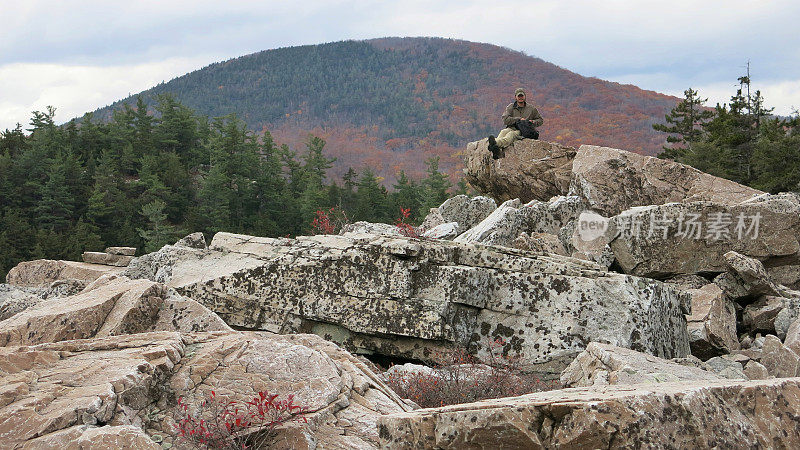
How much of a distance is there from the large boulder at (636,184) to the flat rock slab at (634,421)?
1144 centimetres

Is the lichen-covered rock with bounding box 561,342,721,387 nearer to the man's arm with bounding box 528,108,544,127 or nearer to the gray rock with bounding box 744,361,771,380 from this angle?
the gray rock with bounding box 744,361,771,380

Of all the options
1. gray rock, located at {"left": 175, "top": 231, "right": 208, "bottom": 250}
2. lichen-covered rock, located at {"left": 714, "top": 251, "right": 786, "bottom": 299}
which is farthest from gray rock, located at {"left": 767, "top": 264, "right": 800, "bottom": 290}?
gray rock, located at {"left": 175, "top": 231, "right": 208, "bottom": 250}

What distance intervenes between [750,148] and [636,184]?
29.9 metres

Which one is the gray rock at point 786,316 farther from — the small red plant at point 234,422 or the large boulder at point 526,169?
the small red plant at point 234,422

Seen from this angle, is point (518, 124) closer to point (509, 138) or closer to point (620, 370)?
point (509, 138)

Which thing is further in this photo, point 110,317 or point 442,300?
point 442,300

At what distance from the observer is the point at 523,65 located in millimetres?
170250

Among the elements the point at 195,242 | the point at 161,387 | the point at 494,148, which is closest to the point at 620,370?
the point at 161,387

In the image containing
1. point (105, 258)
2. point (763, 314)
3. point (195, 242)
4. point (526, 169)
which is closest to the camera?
point (763, 314)

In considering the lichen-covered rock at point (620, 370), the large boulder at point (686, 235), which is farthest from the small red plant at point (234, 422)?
the large boulder at point (686, 235)

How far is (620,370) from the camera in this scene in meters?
5.86

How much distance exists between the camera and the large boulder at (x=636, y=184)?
579 inches

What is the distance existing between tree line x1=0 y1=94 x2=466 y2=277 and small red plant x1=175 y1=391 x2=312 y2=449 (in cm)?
4122

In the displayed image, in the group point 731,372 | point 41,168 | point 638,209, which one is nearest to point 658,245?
point 638,209
